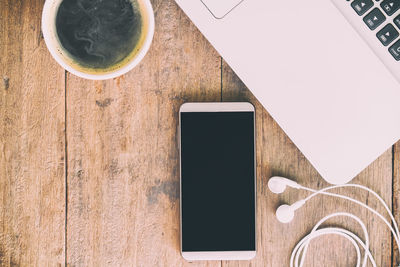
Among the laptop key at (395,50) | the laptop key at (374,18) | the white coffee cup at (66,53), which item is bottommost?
the white coffee cup at (66,53)

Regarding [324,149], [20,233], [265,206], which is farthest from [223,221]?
[20,233]

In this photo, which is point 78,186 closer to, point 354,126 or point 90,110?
point 90,110

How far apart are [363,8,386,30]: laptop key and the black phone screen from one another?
18 cm

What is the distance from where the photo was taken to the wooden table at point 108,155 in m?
0.53

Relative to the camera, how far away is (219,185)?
527 mm

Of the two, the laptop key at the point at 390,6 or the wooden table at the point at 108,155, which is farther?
the wooden table at the point at 108,155

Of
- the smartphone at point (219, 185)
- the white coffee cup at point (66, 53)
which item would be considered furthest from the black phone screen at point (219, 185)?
the white coffee cup at point (66, 53)

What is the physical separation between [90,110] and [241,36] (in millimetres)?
228

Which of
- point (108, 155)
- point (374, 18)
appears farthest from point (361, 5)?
point (108, 155)

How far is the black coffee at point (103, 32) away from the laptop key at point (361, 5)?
0.22m

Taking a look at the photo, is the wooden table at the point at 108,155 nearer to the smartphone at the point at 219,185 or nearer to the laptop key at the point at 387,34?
the smartphone at the point at 219,185

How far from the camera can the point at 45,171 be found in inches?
21.0

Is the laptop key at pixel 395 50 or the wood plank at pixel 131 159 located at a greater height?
the laptop key at pixel 395 50

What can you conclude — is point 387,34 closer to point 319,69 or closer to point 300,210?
point 319,69
